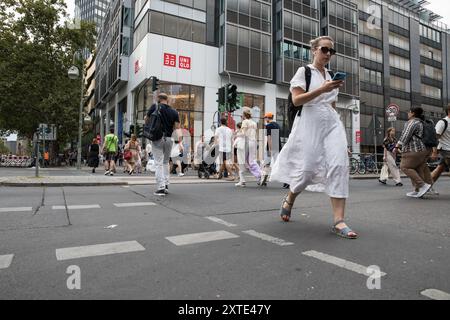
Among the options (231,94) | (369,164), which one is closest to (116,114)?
(231,94)

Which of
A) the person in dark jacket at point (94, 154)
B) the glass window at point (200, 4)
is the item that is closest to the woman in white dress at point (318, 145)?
the person in dark jacket at point (94, 154)

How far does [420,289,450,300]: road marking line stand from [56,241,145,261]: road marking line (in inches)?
81.0

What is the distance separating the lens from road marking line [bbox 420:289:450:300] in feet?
6.64

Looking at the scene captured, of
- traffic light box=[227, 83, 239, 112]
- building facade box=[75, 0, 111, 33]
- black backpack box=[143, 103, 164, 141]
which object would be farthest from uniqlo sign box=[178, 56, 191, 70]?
building facade box=[75, 0, 111, 33]

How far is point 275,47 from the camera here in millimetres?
33969

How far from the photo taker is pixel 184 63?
28.9 metres

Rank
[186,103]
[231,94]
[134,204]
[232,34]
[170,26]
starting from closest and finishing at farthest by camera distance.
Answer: [134,204] < [231,94] < [170,26] < [186,103] < [232,34]

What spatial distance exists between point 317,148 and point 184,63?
2644cm

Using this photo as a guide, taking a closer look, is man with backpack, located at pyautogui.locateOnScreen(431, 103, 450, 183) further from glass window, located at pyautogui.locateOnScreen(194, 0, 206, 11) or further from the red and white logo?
glass window, located at pyautogui.locateOnScreen(194, 0, 206, 11)

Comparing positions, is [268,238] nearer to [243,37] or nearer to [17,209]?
[17,209]

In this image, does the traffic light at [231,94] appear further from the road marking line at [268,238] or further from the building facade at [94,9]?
the building facade at [94,9]

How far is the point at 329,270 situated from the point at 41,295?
1779mm

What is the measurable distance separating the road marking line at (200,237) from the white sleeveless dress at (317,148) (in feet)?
3.13
